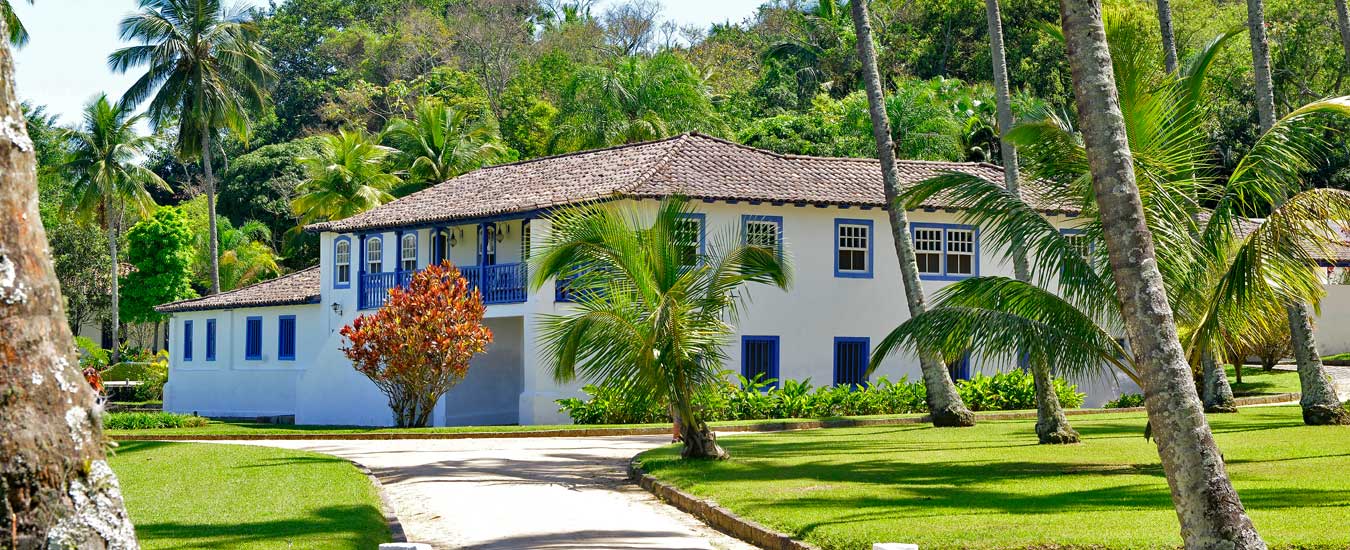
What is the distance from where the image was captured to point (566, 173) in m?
32.8

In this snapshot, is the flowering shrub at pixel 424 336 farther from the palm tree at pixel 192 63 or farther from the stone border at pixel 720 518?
the palm tree at pixel 192 63

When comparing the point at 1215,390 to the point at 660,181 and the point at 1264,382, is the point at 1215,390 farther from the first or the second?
the point at 660,181

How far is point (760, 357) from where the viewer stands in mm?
30312

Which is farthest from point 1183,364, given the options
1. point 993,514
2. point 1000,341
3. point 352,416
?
point 352,416

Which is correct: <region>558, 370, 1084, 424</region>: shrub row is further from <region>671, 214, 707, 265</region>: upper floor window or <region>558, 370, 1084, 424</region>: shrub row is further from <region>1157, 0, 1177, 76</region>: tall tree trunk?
<region>671, 214, 707, 265</region>: upper floor window

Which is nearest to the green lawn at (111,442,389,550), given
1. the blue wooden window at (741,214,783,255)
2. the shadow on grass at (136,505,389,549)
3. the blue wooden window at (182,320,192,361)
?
the shadow on grass at (136,505,389,549)

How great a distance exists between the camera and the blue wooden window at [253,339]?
39150 mm

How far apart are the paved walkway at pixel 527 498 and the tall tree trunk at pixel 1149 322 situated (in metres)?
3.55

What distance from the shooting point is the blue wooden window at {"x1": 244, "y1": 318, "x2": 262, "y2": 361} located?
3915cm

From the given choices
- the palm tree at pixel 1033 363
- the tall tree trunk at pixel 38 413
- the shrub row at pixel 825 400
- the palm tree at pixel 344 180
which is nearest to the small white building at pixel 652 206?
the shrub row at pixel 825 400

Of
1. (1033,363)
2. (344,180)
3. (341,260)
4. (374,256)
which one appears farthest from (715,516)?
(344,180)

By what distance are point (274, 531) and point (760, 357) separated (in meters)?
19.9

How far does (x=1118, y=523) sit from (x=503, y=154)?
3875 cm

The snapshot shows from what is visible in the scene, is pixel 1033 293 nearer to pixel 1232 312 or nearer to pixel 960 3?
pixel 1232 312
